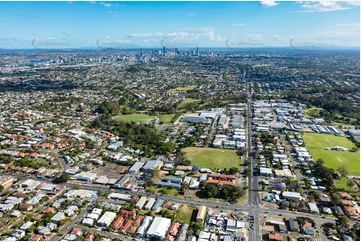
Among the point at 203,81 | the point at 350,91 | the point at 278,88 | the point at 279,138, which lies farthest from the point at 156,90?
the point at 350,91

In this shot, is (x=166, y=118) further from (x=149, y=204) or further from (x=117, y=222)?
(x=117, y=222)

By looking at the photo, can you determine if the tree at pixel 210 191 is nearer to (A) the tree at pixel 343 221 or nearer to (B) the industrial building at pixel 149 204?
(B) the industrial building at pixel 149 204

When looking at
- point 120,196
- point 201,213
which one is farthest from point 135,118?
point 201,213

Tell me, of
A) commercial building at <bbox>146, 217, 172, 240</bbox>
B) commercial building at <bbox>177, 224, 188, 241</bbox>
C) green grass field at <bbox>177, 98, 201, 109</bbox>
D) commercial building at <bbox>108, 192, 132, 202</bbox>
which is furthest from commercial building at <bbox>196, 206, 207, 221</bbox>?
green grass field at <bbox>177, 98, 201, 109</bbox>

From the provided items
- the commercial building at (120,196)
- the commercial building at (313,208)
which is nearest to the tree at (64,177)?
the commercial building at (120,196)

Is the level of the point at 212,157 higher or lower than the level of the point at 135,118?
lower
